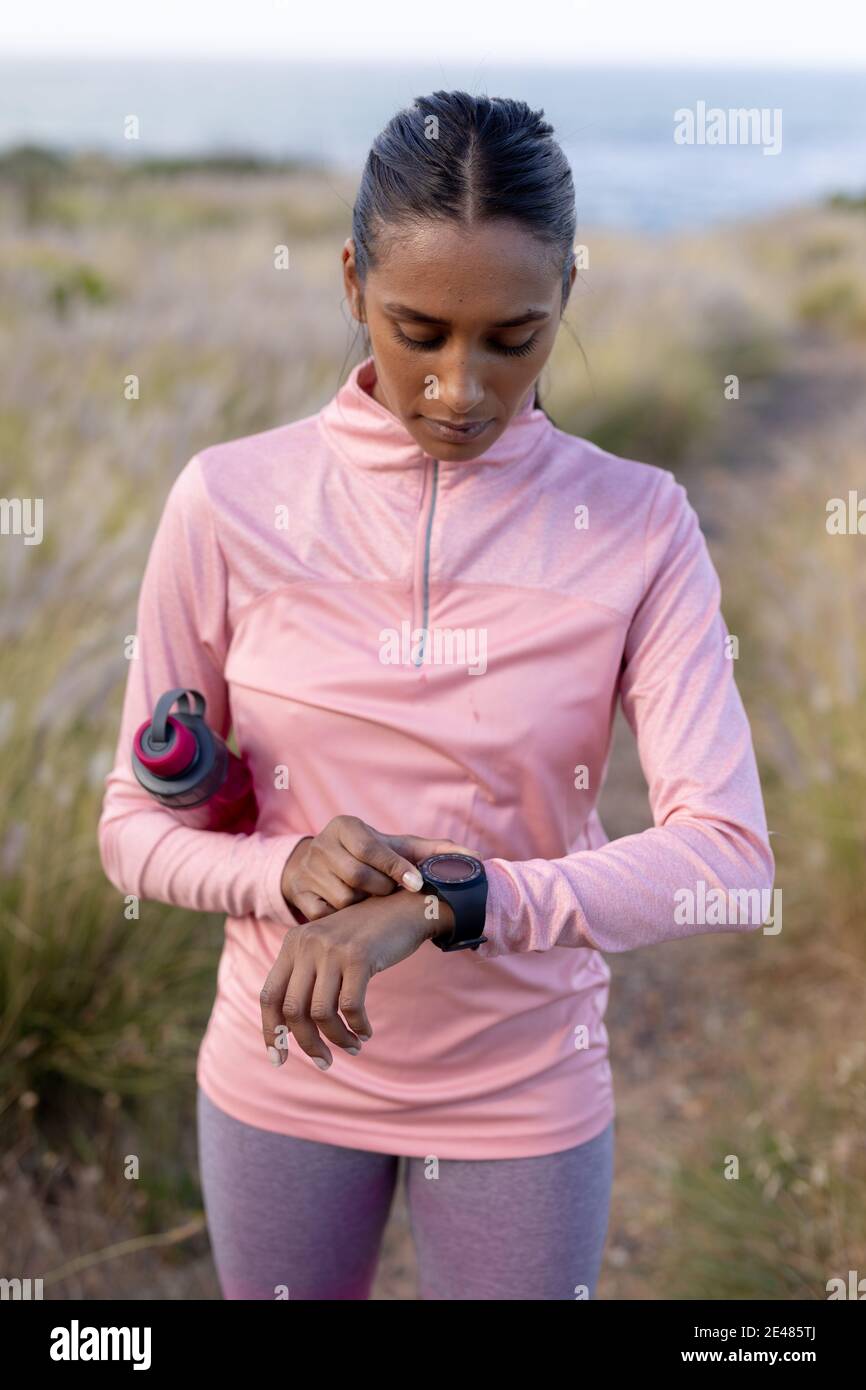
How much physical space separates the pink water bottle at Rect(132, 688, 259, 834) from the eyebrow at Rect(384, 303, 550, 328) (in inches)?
17.7

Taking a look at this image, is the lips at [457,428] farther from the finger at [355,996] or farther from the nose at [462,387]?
the finger at [355,996]

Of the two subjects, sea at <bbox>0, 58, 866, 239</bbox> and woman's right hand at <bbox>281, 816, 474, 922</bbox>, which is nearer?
woman's right hand at <bbox>281, 816, 474, 922</bbox>

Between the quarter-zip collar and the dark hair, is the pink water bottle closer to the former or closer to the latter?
the quarter-zip collar

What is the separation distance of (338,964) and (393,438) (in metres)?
0.59

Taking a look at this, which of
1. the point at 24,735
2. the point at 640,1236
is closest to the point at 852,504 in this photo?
the point at 640,1236

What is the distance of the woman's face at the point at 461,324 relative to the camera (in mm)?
1259

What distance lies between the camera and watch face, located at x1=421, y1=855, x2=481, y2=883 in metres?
1.22

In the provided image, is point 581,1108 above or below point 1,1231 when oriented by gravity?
above

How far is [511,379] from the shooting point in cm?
132

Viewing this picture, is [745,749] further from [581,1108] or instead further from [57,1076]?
[57,1076]

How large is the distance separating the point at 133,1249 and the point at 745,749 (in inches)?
75.5

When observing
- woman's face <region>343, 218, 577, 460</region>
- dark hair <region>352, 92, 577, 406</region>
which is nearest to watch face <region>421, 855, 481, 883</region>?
woman's face <region>343, 218, 577, 460</region>

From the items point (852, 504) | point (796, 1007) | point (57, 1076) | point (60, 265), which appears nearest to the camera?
point (57, 1076)

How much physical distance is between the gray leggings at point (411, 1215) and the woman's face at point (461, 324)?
30.5 inches
